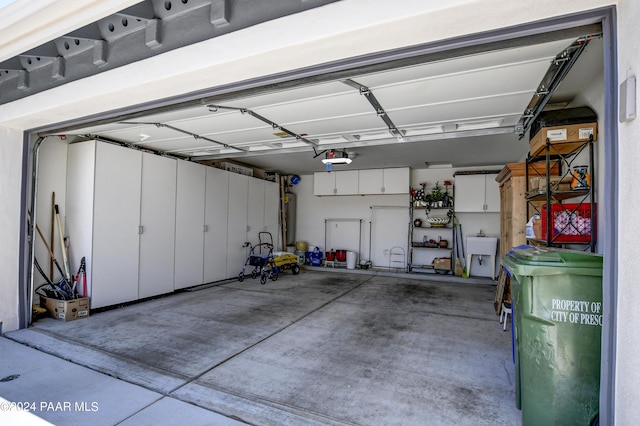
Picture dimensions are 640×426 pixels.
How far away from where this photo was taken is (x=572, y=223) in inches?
112

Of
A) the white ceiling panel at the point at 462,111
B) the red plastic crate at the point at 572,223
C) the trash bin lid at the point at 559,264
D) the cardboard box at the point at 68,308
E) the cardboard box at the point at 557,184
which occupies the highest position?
the white ceiling panel at the point at 462,111

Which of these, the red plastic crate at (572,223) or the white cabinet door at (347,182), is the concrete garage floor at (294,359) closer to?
the red plastic crate at (572,223)

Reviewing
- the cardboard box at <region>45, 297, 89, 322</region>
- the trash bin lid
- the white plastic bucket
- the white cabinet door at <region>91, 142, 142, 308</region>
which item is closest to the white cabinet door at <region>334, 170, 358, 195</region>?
the white plastic bucket

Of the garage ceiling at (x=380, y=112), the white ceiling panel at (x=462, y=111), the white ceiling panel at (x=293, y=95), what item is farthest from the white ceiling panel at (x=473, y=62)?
the white ceiling panel at (x=462, y=111)

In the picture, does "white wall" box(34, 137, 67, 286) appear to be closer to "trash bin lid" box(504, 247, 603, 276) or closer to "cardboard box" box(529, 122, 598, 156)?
"trash bin lid" box(504, 247, 603, 276)

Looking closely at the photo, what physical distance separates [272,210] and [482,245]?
16.7ft

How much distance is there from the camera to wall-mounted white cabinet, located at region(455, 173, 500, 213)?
7141 millimetres

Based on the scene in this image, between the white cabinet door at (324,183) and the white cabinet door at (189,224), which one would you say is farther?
the white cabinet door at (324,183)

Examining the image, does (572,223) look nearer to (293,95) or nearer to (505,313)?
(505,313)

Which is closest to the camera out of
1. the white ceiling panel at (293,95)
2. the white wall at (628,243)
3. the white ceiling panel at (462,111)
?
the white wall at (628,243)

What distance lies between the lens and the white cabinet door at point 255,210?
23.8 feet

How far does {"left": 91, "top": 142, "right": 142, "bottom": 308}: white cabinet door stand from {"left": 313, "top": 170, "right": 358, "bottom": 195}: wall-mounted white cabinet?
15.5 feet

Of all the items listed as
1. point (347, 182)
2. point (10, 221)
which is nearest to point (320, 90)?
point (10, 221)

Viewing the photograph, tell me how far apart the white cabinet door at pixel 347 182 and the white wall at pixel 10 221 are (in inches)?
245
